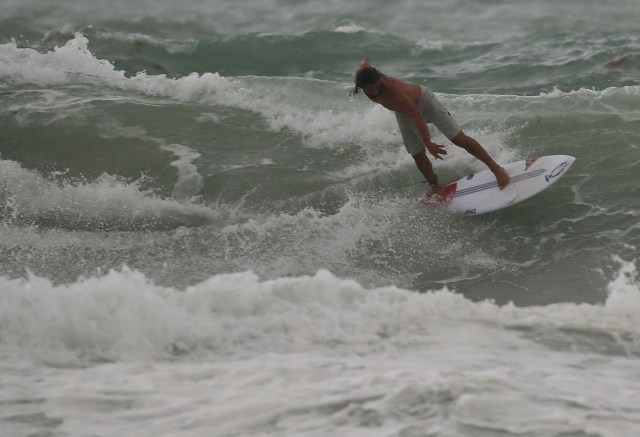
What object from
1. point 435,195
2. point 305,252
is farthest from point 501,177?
point 305,252

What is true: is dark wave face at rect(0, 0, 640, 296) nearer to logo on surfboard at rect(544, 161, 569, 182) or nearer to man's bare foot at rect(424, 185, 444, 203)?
man's bare foot at rect(424, 185, 444, 203)

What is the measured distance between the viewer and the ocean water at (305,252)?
548 centimetres

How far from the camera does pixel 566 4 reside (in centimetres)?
1841

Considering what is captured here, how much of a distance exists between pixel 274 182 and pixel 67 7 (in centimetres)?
1086

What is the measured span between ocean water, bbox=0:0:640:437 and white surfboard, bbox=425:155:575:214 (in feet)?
0.52

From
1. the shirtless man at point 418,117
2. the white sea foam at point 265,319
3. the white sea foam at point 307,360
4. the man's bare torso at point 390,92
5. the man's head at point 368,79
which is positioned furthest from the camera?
the man's bare torso at point 390,92

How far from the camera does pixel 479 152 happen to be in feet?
29.1

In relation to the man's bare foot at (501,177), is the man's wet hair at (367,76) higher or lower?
higher

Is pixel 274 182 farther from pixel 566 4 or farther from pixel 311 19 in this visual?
pixel 566 4

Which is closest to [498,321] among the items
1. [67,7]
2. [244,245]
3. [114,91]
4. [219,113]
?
[244,245]

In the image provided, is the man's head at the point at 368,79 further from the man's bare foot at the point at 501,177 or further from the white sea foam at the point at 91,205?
the white sea foam at the point at 91,205

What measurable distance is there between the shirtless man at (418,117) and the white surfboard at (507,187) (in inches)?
4.4

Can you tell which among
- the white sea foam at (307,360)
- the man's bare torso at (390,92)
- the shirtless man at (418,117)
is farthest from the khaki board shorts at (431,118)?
the white sea foam at (307,360)

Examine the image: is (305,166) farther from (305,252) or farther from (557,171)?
(557,171)
